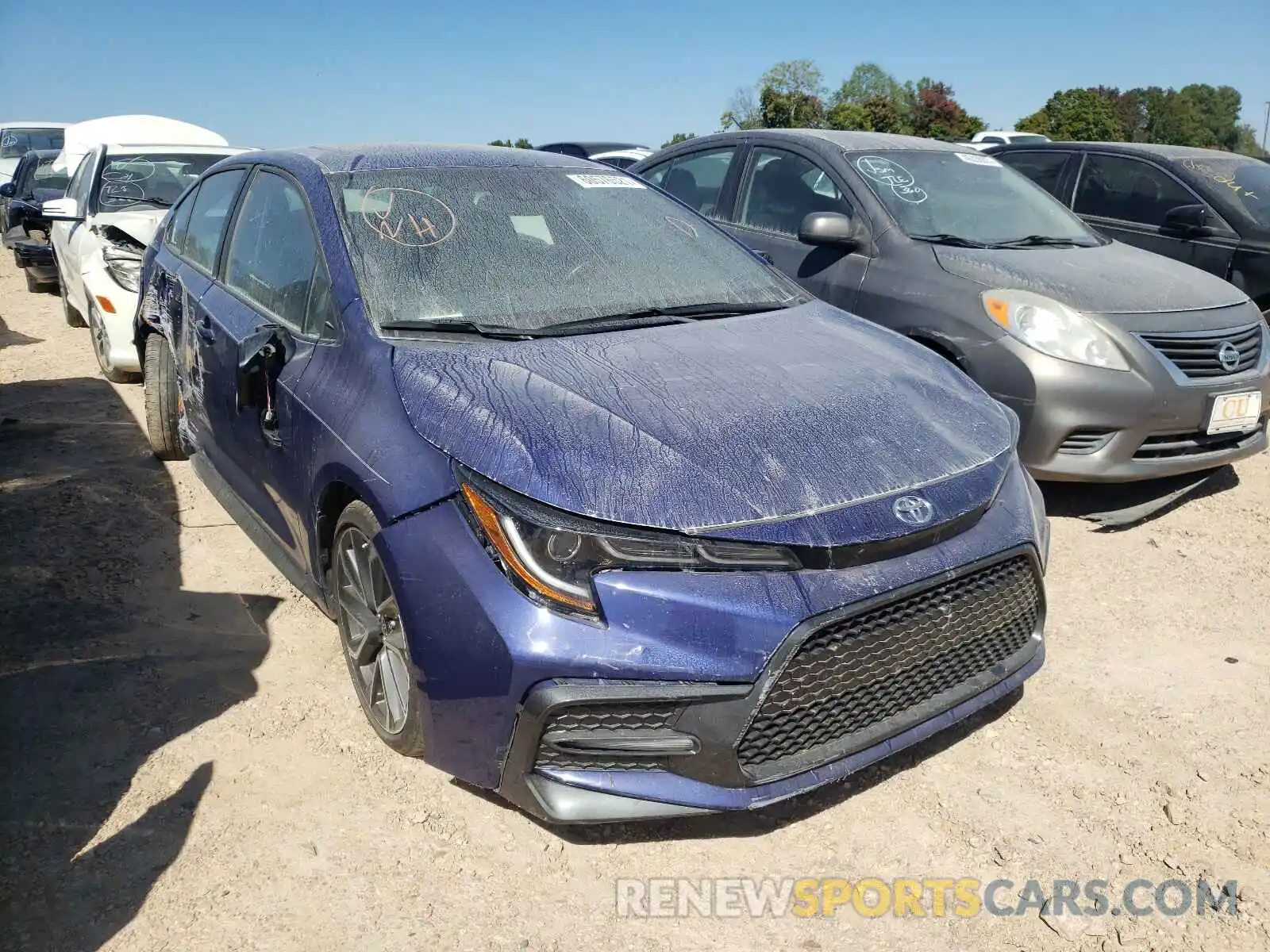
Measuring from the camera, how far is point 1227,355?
435cm

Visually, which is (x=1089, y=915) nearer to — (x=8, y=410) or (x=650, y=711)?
(x=650, y=711)

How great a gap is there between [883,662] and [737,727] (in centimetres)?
42

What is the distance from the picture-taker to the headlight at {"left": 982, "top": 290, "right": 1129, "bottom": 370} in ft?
13.5

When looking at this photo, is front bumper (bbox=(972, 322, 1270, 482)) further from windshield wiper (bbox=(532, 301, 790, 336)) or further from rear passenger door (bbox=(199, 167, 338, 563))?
rear passenger door (bbox=(199, 167, 338, 563))

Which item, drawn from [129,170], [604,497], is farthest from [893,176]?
[129,170]

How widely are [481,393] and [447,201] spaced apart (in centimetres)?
103

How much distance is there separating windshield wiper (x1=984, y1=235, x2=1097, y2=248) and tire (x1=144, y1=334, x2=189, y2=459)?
13.1 ft

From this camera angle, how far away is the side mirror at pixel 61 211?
21.8 ft

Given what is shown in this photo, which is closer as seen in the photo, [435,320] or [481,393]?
[481,393]

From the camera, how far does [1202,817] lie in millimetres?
2551

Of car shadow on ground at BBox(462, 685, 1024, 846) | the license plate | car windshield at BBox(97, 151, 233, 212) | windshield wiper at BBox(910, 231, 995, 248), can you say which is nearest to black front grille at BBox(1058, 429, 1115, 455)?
the license plate

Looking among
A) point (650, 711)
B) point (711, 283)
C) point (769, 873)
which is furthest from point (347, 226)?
point (769, 873)

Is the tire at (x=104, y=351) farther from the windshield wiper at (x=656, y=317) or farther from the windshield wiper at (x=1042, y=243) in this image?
the windshield wiper at (x=1042, y=243)

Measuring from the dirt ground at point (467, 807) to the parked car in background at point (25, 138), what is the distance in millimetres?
15245
